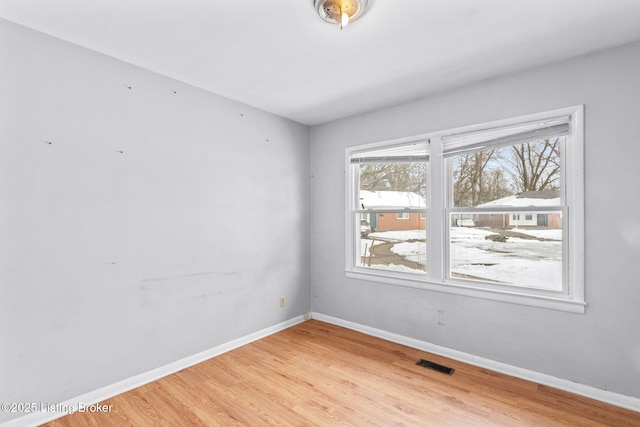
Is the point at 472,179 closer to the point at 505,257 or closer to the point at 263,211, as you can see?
the point at 505,257

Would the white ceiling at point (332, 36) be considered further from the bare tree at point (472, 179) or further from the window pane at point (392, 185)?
the window pane at point (392, 185)

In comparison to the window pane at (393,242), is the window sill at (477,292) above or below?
below

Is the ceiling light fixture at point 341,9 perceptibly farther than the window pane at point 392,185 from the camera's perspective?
No

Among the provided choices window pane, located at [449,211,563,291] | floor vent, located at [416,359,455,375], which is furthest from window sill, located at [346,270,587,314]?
floor vent, located at [416,359,455,375]

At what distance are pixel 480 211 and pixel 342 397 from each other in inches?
79.2

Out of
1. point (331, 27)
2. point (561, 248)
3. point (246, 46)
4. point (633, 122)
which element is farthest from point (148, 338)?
point (633, 122)

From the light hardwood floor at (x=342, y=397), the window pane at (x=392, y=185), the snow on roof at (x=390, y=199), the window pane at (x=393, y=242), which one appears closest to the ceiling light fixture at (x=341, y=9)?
the window pane at (x=392, y=185)

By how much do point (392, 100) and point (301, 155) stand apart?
4.45 ft

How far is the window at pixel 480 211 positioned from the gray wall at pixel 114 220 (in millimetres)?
1383

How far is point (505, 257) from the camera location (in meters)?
2.81

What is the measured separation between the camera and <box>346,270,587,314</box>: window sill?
95.9 inches

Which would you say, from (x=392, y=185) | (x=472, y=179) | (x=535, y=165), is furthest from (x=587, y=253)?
(x=392, y=185)

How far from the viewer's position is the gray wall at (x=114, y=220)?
2.02 meters

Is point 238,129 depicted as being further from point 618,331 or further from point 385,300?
point 618,331
